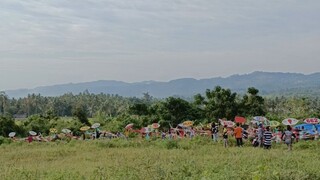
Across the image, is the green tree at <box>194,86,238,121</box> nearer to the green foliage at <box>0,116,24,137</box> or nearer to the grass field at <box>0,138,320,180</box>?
the green foliage at <box>0,116,24,137</box>

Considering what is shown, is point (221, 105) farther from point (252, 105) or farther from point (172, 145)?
point (172, 145)

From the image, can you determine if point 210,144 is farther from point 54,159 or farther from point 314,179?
point 314,179

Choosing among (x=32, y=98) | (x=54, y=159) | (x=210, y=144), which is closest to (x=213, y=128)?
(x=210, y=144)

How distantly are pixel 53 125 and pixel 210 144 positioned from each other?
33886mm

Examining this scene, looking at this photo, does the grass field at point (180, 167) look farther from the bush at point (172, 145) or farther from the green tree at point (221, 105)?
the green tree at point (221, 105)

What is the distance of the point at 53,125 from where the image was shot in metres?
53.8

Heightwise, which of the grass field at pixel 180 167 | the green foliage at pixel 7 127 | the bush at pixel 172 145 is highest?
the grass field at pixel 180 167

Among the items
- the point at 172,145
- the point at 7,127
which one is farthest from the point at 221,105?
the point at 172,145

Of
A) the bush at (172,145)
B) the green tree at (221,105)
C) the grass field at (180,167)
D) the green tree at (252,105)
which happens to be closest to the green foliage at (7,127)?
the green tree at (221,105)

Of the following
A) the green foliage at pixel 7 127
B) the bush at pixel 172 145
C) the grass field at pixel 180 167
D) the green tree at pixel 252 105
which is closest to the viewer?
the grass field at pixel 180 167

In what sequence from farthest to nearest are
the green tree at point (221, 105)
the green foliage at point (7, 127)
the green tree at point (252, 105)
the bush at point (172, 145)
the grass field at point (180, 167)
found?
the green foliage at point (7, 127), the green tree at point (252, 105), the green tree at point (221, 105), the bush at point (172, 145), the grass field at point (180, 167)

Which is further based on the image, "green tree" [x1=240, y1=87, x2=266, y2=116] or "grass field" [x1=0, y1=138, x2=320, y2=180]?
"green tree" [x1=240, y1=87, x2=266, y2=116]

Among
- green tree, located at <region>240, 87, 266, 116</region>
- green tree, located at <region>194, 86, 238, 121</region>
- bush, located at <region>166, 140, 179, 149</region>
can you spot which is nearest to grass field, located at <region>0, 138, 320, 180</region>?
bush, located at <region>166, 140, 179, 149</region>

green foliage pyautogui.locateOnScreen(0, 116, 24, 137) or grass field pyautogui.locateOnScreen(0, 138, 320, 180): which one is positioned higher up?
grass field pyautogui.locateOnScreen(0, 138, 320, 180)
